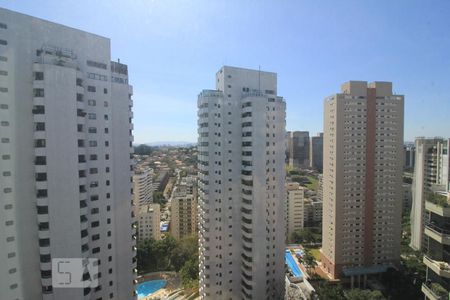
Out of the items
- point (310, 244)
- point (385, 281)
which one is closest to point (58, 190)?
point (385, 281)

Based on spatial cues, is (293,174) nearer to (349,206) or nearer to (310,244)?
(310,244)

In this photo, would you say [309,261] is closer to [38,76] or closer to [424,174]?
[424,174]

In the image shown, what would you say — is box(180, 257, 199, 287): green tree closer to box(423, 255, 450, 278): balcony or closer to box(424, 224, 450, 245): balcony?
box(423, 255, 450, 278): balcony

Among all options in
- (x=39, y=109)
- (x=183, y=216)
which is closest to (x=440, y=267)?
(x=39, y=109)

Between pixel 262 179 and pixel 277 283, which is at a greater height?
pixel 262 179

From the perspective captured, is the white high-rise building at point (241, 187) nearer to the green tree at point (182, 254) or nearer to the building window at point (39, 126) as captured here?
the green tree at point (182, 254)

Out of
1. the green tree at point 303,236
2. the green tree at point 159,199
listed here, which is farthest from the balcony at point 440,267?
the green tree at point 159,199
